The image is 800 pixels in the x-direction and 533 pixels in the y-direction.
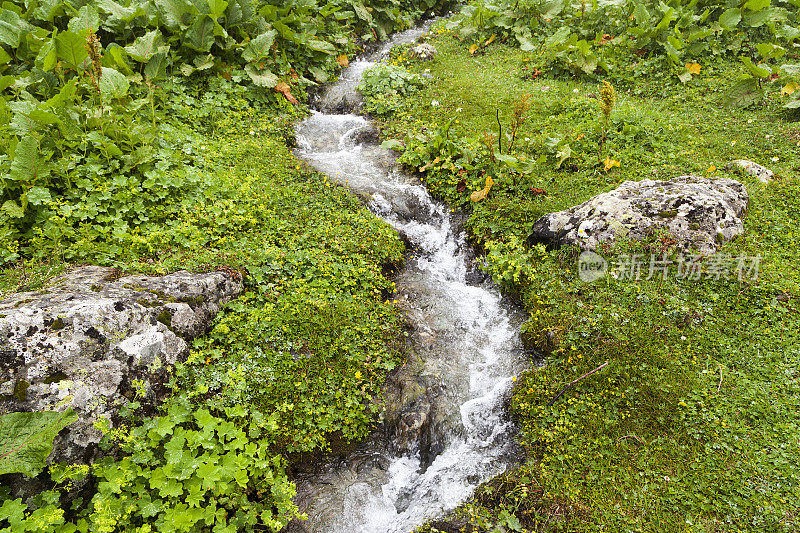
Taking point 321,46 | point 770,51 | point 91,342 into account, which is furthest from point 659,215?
point 321,46

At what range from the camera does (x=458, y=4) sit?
21859mm

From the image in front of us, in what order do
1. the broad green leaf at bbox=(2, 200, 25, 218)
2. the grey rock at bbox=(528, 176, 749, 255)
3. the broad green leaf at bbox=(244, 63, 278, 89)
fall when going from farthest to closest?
the broad green leaf at bbox=(244, 63, 278, 89)
the grey rock at bbox=(528, 176, 749, 255)
the broad green leaf at bbox=(2, 200, 25, 218)

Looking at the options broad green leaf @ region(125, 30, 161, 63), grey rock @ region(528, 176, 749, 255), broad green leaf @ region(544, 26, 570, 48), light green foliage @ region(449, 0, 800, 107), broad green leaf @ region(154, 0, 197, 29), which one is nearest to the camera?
grey rock @ region(528, 176, 749, 255)

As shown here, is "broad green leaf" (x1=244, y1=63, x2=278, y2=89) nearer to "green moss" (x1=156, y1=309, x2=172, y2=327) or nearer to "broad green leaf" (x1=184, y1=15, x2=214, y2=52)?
"broad green leaf" (x1=184, y1=15, x2=214, y2=52)

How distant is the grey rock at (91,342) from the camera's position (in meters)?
4.23

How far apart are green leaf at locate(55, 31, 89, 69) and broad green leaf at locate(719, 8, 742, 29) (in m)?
15.4

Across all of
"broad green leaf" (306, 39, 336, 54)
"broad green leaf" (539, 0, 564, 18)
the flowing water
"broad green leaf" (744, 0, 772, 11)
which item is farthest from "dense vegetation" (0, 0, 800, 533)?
"broad green leaf" (539, 0, 564, 18)

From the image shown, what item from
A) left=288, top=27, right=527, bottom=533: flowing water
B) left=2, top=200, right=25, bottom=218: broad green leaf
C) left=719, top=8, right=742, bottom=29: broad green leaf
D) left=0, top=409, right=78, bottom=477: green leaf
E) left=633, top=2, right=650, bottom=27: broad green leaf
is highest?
left=2, top=200, right=25, bottom=218: broad green leaf

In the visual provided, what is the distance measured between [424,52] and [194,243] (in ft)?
40.1

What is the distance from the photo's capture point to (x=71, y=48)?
7.84 metres

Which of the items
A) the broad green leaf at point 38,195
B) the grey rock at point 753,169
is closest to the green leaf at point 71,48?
the broad green leaf at point 38,195

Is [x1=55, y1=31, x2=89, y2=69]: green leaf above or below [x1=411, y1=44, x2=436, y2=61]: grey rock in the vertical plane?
above

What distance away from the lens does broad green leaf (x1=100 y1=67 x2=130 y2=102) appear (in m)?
7.81

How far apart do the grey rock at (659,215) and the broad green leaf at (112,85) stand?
312 inches
